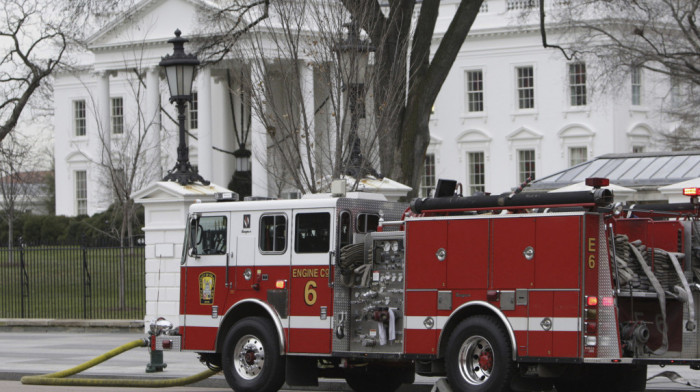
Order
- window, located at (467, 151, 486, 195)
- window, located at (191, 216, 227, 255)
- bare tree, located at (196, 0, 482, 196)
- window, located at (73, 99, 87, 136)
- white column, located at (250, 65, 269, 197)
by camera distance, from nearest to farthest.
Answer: window, located at (191, 216, 227, 255) < bare tree, located at (196, 0, 482, 196) < white column, located at (250, 65, 269, 197) < window, located at (467, 151, 486, 195) < window, located at (73, 99, 87, 136)

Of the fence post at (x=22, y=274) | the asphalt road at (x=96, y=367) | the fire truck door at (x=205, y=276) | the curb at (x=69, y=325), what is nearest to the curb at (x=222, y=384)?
the asphalt road at (x=96, y=367)

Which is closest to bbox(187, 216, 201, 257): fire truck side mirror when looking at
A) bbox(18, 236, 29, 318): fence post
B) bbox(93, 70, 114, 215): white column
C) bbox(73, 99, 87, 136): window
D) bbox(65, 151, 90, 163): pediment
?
bbox(18, 236, 29, 318): fence post

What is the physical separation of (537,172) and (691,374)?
141 ft

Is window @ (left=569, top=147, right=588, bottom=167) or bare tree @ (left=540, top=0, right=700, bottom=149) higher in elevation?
bare tree @ (left=540, top=0, right=700, bottom=149)

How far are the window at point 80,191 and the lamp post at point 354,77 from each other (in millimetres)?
51717

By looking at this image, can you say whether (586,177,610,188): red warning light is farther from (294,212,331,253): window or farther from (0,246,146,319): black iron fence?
(0,246,146,319): black iron fence

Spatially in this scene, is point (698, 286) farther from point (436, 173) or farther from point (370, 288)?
point (436, 173)

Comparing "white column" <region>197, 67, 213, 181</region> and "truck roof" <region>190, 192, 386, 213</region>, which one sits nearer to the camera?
"truck roof" <region>190, 192, 386, 213</region>

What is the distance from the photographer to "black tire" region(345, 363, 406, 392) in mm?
16406

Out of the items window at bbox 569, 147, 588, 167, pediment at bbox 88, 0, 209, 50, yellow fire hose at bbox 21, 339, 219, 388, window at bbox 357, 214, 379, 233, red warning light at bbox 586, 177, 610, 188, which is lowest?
yellow fire hose at bbox 21, 339, 219, 388

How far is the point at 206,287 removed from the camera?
1650cm

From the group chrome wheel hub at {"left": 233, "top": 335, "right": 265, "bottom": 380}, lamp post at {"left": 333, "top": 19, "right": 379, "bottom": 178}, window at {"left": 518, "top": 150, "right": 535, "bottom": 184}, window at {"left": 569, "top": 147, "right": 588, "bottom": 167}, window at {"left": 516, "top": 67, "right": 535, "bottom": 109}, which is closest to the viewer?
chrome wheel hub at {"left": 233, "top": 335, "right": 265, "bottom": 380}

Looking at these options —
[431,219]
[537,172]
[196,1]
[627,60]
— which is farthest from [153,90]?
[431,219]

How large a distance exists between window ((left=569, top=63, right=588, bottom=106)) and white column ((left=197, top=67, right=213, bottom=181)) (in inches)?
661
